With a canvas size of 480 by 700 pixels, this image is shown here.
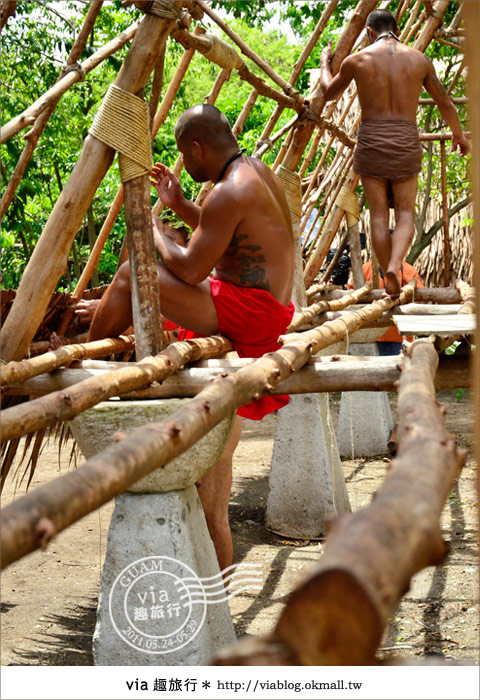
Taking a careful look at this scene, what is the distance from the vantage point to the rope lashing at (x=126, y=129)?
2447 mm

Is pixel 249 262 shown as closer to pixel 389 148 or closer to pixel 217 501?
pixel 217 501

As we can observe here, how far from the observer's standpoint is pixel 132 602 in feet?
8.81

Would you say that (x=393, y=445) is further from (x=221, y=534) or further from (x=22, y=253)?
(x=22, y=253)

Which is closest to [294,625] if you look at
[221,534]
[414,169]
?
[221,534]

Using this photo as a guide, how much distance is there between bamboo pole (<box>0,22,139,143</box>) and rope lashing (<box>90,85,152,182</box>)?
0.24m

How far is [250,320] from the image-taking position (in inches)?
116

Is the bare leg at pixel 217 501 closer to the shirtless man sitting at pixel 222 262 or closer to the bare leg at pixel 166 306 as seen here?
the shirtless man sitting at pixel 222 262

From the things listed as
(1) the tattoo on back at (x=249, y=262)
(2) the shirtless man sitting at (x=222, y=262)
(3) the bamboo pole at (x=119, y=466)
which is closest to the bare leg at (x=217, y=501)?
(2) the shirtless man sitting at (x=222, y=262)

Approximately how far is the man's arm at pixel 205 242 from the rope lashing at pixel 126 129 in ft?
1.22

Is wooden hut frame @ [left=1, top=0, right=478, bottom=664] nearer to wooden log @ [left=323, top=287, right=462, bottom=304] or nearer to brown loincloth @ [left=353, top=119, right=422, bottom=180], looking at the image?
brown loincloth @ [left=353, top=119, right=422, bottom=180]

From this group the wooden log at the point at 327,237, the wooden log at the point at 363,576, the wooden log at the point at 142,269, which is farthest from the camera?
the wooden log at the point at 327,237

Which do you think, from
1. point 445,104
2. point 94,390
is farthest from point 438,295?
point 94,390

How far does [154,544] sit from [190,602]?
250 millimetres
